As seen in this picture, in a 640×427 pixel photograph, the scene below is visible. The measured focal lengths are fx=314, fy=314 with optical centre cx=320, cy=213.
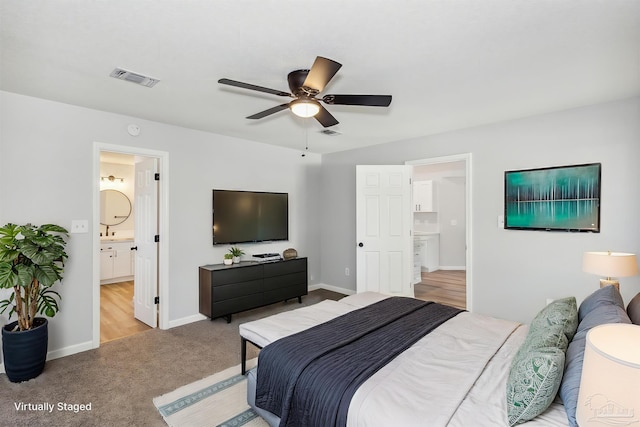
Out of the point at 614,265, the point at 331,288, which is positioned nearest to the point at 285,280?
the point at 331,288

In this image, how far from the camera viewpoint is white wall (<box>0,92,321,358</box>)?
9.48ft

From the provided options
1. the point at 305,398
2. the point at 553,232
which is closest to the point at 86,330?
the point at 305,398

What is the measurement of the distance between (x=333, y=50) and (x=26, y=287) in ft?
10.3

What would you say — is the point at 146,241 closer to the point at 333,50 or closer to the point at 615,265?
the point at 333,50

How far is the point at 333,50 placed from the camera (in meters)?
2.11

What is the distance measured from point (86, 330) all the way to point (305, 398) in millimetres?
2847

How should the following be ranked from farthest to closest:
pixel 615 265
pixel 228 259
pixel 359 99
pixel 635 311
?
pixel 228 259 < pixel 615 265 < pixel 359 99 < pixel 635 311

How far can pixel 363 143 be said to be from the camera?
16.3 ft

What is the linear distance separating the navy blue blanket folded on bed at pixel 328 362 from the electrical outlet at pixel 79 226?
2.52m

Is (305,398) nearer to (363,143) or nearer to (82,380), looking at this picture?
(82,380)

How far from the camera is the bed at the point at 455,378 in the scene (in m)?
1.30

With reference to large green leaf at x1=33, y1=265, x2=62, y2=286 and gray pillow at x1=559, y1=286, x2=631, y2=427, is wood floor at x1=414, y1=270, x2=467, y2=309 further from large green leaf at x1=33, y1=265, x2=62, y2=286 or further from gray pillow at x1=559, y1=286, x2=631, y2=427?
large green leaf at x1=33, y1=265, x2=62, y2=286

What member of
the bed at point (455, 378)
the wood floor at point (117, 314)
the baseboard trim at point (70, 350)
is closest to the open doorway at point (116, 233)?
the wood floor at point (117, 314)

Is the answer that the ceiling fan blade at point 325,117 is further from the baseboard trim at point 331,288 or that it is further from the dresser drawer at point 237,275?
the baseboard trim at point 331,288
